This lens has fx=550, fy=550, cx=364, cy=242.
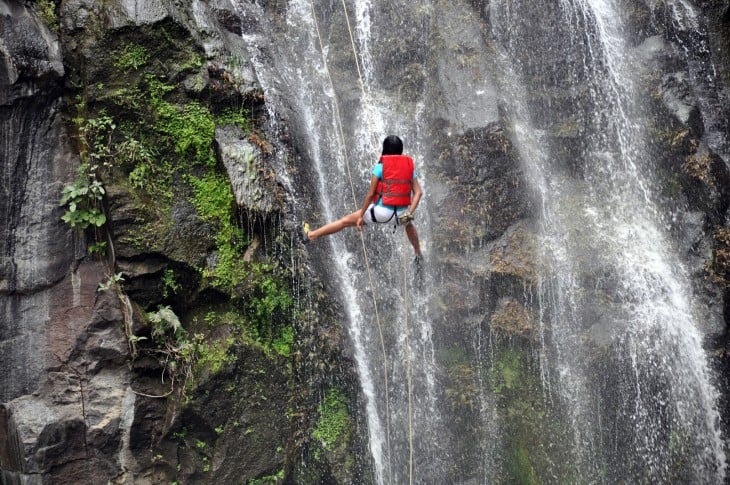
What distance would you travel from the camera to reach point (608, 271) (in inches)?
349

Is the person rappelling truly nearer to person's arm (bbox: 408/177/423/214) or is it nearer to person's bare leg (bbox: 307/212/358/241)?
person's arm (bbox: 408/177/423/214)

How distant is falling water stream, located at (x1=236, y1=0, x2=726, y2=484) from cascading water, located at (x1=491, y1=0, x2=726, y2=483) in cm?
2

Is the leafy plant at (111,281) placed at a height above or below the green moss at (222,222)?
below

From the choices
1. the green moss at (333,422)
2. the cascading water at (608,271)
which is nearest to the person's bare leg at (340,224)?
the green moss at (333,422)

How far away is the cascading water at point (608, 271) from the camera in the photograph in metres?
8.24

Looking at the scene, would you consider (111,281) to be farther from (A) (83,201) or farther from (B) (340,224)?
(B) (340,224)

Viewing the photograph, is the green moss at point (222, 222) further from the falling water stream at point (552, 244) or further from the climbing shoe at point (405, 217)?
the climbing shoe at point (405, 217)

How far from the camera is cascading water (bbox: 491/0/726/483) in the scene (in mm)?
8242

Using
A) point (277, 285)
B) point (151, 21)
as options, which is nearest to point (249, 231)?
point (277, 285)

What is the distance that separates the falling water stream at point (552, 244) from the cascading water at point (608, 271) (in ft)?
0.07

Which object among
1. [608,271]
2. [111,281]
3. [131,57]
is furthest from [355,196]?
[608,271]

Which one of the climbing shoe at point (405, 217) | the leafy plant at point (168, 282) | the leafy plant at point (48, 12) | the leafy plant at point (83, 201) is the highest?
the leafy plant at point (48, 12)

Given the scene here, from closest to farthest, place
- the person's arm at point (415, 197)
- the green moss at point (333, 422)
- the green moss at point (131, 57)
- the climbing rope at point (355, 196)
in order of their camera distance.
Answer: the person's arm at point (415, 197) < the green moss at point (131, 57) < the green moss at point (333, 422) < the climbing rope at point (355, 196)

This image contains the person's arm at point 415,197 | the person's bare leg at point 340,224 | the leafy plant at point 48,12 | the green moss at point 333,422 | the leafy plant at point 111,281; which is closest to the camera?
the person's arm at point 415,197
